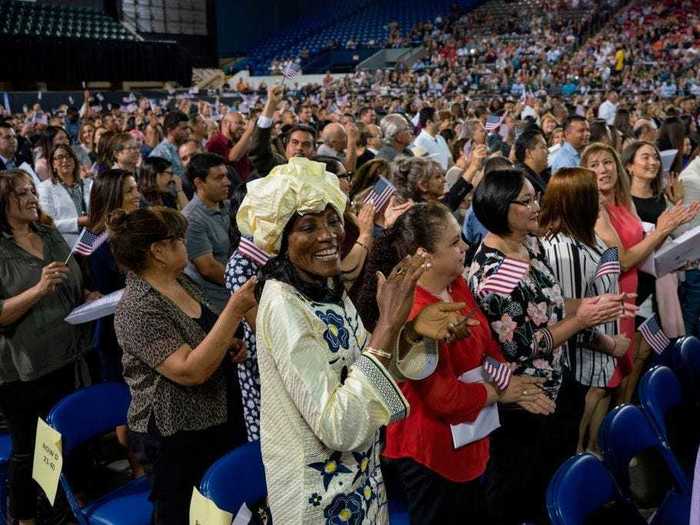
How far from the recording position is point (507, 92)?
673 inches

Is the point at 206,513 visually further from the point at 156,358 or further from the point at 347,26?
the point at 347,26

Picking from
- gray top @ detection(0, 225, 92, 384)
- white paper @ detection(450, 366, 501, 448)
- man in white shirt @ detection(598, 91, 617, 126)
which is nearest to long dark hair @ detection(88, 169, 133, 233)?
gray top @ detection(0, 225, 92, 384)

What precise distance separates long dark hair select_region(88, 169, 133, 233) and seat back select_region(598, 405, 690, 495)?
2.28m

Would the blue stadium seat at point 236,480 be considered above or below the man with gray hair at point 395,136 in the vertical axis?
Result: below

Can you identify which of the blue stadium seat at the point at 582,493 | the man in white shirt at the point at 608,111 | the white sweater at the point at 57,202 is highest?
the man in white shirt at the point at 608,111

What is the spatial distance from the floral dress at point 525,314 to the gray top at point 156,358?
910mm

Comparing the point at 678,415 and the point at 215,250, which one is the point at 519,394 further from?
the point at 215,250

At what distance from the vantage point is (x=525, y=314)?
2.36m

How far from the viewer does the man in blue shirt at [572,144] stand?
5.24 m

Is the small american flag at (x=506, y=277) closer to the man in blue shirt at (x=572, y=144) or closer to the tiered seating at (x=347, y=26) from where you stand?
the man in blue shirt at (x=572, y=144)

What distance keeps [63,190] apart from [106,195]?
1.16m

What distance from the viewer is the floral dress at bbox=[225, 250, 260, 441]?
2295 mm

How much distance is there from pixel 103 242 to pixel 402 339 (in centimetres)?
192

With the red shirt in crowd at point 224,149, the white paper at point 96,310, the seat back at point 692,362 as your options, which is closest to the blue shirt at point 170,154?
the red shirt in crowd at point 224,149
